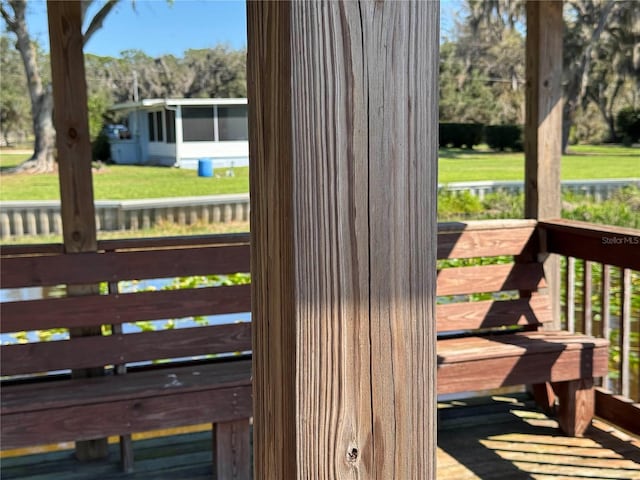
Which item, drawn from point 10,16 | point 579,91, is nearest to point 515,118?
point 579,91

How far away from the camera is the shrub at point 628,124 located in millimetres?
20084

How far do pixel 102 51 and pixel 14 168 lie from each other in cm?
321

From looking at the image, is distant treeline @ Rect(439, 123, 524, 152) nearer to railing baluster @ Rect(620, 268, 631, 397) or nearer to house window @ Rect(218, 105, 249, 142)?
house window @ Rect(218, 105, 249, 142)

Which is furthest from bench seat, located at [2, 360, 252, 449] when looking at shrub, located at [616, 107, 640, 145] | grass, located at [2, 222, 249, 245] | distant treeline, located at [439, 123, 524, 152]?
shrub, located at [616, 107, 640, 145]

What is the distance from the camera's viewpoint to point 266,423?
0.91 metres

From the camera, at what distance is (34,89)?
57.2ft

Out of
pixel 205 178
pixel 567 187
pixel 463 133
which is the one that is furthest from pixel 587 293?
pixel 463 133

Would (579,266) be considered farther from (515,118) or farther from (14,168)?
(14,168)

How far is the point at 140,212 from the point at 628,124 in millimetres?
13865

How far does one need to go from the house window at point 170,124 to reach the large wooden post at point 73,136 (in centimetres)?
1588

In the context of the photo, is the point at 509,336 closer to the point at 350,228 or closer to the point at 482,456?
the point at 482,456

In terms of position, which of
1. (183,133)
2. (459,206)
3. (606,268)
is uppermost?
(183,133)

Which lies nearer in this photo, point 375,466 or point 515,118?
point 375,466

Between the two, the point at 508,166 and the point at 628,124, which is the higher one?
the point at 628,124
